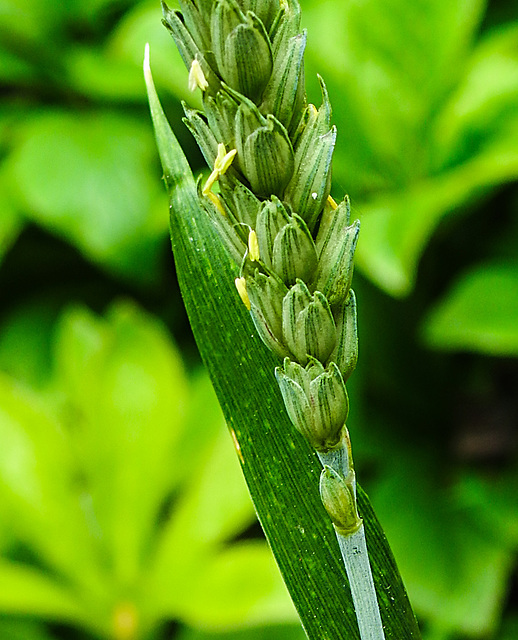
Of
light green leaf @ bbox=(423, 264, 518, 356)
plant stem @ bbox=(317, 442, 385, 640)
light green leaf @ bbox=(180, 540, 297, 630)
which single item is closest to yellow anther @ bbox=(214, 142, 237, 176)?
plant stem @ bbox=(317, 442, 385, 640)

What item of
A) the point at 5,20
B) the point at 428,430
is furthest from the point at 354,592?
the point at 5,20

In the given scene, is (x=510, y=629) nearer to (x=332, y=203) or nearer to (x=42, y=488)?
(x=42, y=488)

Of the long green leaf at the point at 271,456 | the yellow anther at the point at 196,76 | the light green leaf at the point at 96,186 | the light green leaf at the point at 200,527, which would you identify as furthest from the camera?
the light green leaf at the point at 96,186

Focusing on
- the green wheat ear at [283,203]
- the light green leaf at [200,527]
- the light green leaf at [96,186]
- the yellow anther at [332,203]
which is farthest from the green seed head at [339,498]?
the light green leaf at [96,186]

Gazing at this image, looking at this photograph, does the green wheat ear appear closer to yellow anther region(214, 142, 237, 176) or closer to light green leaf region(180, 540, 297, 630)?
yellow anther region(214, 142, 237, 176)

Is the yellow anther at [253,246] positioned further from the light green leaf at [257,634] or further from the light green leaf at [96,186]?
the light green leaf at [96,186]

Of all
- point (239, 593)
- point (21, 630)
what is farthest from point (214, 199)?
point (21, 630)

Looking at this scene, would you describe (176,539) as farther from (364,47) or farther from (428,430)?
(364,47)
